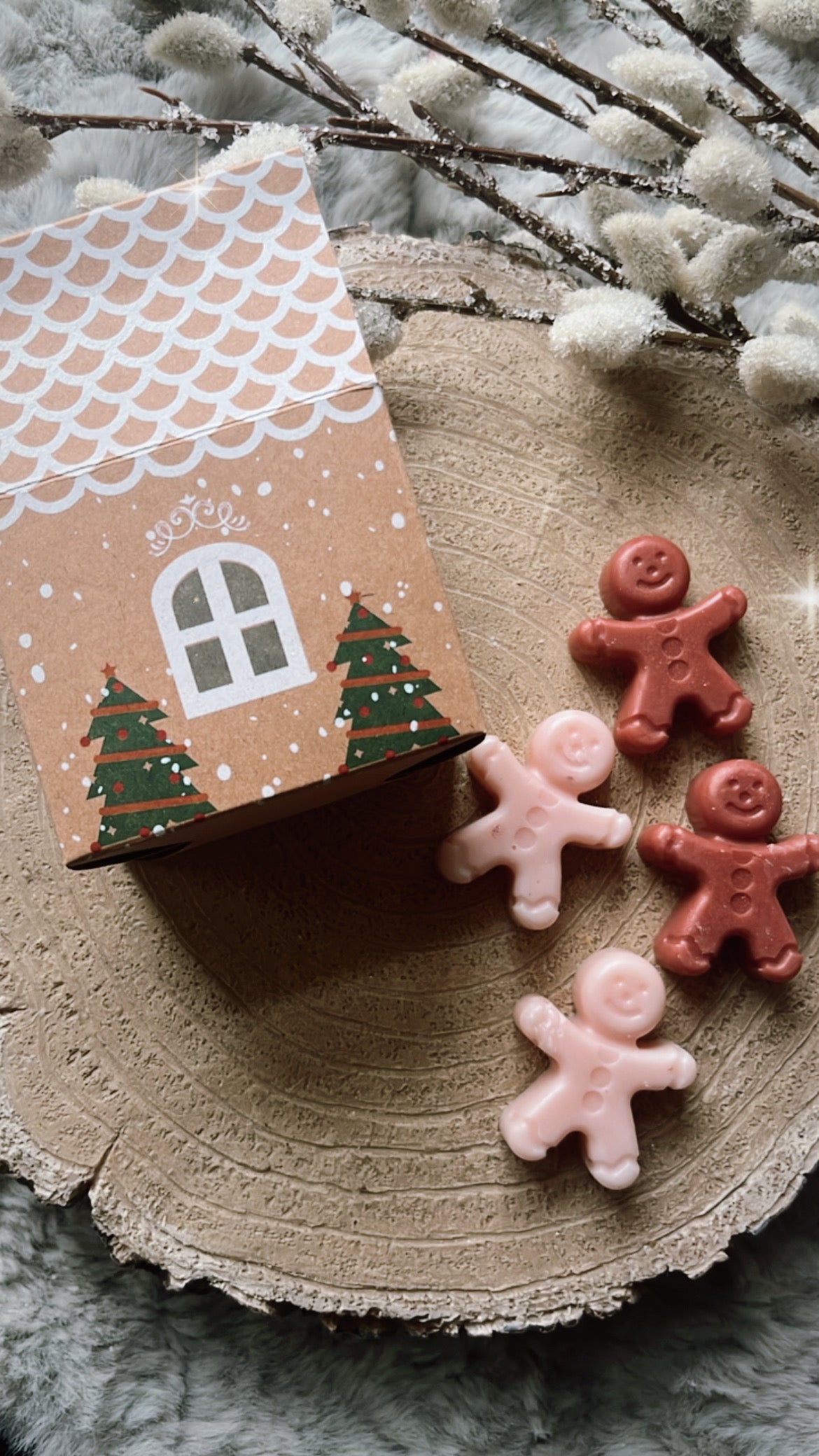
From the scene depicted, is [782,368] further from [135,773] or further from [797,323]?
[135,773]

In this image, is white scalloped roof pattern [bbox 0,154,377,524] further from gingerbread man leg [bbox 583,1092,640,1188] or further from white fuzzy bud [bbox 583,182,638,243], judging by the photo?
gingerbread man leg [bbox 583,1092,640,1188]

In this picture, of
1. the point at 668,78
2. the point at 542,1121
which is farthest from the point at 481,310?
the point at 542,1121

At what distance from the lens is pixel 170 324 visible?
2.41 ft

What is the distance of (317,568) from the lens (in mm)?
723

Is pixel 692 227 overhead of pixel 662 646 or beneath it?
overhead

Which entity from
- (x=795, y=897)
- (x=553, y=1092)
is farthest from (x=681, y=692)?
(x=553, y=1092)

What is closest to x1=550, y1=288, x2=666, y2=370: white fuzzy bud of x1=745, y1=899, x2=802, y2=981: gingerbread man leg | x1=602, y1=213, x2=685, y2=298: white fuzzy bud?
x1=602, y1=213, x2=685, y2=298: white fuzzy bud

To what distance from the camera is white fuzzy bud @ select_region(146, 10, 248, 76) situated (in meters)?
0.86

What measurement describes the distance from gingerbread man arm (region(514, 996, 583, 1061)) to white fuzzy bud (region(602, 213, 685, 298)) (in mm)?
559

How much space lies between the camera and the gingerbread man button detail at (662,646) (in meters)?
0.88

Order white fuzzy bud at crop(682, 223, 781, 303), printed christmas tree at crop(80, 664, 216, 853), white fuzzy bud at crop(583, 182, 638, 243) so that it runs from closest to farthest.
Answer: printed christmas tree at crop(80, 664, 216, 853) < white fuzzy bud at crop(682, 223, 781, 303) < white fuzzy bud at crop(583, 182, 638, 243)

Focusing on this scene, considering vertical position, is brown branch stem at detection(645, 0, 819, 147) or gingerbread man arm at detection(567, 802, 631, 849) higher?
brown branch stem at detection(645, 0, 819, 147)

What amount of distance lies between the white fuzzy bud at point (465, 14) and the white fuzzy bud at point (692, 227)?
21 cm

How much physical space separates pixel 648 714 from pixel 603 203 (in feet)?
1.38
